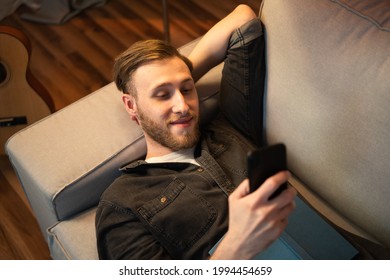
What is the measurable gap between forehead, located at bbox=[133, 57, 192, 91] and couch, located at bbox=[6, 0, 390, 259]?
15cm

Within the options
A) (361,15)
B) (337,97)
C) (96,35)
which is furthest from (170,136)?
(96,35)

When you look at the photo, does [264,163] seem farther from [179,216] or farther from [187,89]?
[187,89]

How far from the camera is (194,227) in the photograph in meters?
1.11

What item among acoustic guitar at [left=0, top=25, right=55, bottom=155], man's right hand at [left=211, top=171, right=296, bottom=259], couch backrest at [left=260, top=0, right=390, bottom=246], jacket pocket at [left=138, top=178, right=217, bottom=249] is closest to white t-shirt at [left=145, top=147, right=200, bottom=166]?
jacket pocket at [left=138, top=178, right=217, bottom=249]

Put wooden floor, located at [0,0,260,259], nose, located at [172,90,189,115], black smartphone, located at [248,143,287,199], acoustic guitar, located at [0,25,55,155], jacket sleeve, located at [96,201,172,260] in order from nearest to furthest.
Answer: black smartphone, located at [248,143,287,199], jacket sleeve, located at [96,201,172,260], nose, located at [172,90,189,115], acoustic guitar, located at [0,25,55,155], wooden floor, located at [0,0,260,259]

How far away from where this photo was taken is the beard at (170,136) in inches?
48.1

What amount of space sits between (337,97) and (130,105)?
571 mm

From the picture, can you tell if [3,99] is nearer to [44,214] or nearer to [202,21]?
[44,214]

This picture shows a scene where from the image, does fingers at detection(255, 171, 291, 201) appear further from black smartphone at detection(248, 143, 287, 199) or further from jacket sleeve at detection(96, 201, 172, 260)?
jacket sleeve at detection(96, 201, 172, 260)

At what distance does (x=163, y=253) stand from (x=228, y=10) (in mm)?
1755

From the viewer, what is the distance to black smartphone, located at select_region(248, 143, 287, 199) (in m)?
0.78

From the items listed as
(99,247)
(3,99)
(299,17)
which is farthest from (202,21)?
(99,247)

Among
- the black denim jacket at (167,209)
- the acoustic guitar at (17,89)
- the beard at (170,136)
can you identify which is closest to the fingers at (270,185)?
the black denim jacket at (167,209)

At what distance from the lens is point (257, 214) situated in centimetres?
84
